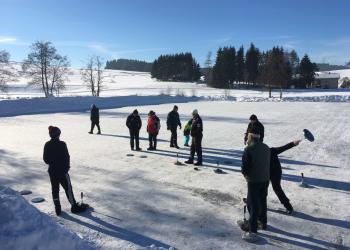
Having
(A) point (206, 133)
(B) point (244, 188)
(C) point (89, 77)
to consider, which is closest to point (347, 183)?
(B) point (244, 188)

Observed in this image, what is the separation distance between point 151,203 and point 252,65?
92973 millimetres

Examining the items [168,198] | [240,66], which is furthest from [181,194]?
[240,66]

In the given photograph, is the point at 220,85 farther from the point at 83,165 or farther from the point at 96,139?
the point at 83,165

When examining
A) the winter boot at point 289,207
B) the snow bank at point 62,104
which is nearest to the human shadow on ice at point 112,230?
the winter boot at point 289,207

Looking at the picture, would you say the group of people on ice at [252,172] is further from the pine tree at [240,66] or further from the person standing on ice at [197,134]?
the pine tree at [240,66]

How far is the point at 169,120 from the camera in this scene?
56.3 feet

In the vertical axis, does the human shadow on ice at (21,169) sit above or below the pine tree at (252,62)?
below

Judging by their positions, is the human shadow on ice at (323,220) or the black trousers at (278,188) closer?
the human shadow on ice at (323,220)

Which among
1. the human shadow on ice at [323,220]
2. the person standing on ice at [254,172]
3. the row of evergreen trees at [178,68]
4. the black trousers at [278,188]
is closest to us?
the person standing on ice at [254,172]

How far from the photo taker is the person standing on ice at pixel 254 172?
7266 mm

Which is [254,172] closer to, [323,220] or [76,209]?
[323,220]

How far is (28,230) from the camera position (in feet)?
19.2

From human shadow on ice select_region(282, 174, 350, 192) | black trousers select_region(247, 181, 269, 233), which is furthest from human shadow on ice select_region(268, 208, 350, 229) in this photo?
human shadow on ice select_region(282, 174, 350, 192)

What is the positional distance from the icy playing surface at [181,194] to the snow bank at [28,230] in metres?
1.13
